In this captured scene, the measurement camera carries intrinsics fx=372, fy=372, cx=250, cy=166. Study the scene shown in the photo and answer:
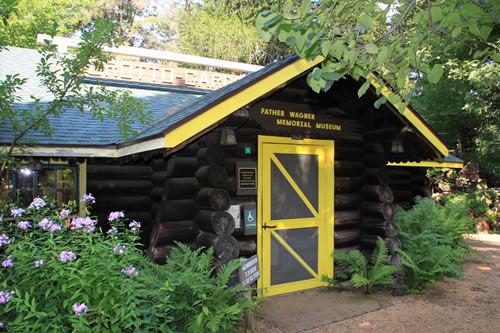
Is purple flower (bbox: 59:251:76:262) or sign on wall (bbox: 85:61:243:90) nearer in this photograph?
purple flower (bbox: 59:251:76:262)

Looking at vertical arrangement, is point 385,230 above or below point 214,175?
below

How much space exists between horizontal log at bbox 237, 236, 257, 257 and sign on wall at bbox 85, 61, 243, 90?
6508 mm

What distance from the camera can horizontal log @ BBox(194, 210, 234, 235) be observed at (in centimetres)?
497

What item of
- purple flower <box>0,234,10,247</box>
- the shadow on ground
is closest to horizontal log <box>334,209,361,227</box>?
the shadow on ground

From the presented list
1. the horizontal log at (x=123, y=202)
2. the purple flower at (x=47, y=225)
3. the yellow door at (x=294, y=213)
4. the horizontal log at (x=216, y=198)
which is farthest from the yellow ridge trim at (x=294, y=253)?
the purple flower at (x=47, y=225)

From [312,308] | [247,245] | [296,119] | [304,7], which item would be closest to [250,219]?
[247,245]

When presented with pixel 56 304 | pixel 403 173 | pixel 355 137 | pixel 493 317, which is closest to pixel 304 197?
pixel 355 137

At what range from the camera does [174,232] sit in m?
5.36

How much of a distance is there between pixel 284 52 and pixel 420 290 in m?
20.3

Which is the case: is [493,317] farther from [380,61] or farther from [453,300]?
[380,61]

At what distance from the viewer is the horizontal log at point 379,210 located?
6.52 m

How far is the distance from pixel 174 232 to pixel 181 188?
641 mm

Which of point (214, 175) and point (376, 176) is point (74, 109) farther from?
point (376, 176)

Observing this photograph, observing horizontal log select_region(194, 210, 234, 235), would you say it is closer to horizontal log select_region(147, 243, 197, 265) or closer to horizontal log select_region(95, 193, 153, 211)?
horizontal log select_region(147, 243, 197, 265)
